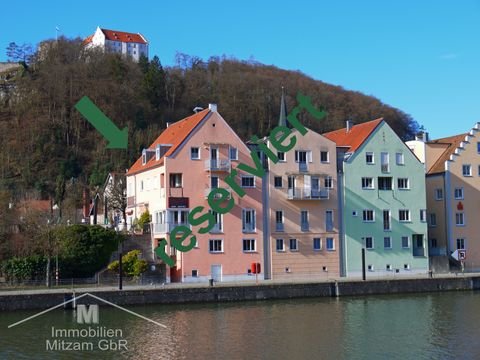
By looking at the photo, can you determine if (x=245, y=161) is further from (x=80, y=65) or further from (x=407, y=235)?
(x=80, y=65)

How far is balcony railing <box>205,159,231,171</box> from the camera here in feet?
182

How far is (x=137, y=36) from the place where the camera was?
174 metres

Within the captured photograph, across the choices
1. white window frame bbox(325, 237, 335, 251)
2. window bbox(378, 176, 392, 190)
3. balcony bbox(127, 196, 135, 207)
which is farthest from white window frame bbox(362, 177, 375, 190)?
balcony bbox(127, 196, 135, 207)

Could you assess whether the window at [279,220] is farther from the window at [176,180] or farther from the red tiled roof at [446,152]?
the red tiled roof at [446,152]

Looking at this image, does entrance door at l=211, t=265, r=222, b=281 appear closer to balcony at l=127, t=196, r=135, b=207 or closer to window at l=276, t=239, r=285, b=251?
window at l=276, t=239, r=285, b=251

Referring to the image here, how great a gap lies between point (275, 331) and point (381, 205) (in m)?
27.4

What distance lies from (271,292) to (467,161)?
27.2 m

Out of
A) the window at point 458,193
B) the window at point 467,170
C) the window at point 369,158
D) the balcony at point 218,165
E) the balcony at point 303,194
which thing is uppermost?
the window at point 369,158

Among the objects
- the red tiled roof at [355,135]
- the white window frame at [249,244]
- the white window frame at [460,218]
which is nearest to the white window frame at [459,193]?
the white window frame at [460,218]

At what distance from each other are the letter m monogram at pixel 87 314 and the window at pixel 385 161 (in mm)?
29182

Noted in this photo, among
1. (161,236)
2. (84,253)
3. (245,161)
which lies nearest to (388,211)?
(245,161)

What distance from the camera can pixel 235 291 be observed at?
4850 centimetres

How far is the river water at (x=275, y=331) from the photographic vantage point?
3144 cm

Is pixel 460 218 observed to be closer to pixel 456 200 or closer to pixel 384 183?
pixel 456 200
